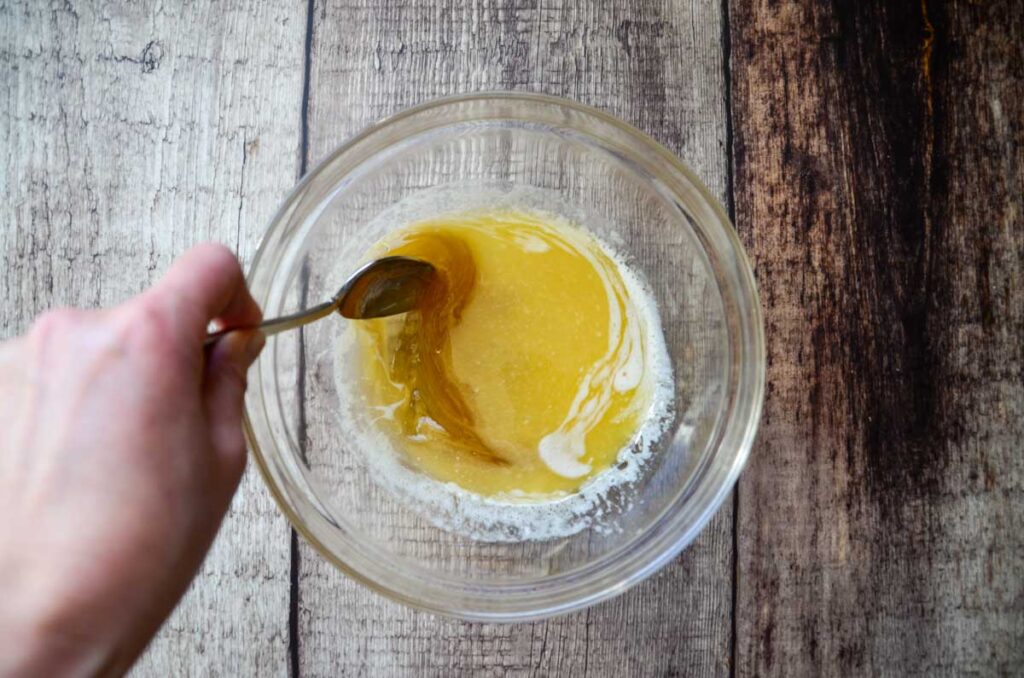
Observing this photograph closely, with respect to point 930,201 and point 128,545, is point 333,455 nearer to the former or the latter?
point 128,545

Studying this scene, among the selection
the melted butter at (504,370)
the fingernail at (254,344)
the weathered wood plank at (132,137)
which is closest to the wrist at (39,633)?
the fingernail at (254,344)

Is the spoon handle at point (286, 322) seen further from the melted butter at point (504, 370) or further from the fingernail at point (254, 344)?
the melted butter at point (504, 370)

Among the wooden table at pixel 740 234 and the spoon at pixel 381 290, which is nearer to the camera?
the spoon at pixel 381 290

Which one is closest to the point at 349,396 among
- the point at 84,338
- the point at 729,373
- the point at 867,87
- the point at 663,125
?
the point at 84,338

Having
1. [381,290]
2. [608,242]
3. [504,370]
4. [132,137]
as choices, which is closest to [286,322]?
[381,290]

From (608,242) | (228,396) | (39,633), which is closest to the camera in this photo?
(39,633)

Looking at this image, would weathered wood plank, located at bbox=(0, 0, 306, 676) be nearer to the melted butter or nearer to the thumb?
the melted butter

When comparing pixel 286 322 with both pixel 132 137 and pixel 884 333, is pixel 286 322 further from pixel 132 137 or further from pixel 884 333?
pixel 884 333
